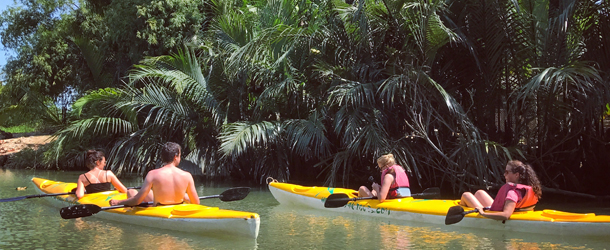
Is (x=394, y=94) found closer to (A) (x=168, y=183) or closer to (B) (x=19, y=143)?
(A) (x=168, y=183)

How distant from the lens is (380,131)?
36.7 ft

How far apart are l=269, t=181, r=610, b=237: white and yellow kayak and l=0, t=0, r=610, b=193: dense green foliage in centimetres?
140

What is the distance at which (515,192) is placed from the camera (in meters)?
7.18

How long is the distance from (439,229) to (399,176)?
1.20m

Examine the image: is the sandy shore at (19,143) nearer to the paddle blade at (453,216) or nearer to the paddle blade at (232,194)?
the paddle blade at (232,194)

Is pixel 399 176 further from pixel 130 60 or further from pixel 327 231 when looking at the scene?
pixel 130 60

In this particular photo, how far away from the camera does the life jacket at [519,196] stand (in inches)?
282

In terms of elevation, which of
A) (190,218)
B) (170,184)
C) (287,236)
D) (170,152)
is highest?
(170,152)

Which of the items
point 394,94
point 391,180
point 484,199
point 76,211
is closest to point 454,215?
point 484,199

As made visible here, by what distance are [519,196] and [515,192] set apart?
5.5 inches

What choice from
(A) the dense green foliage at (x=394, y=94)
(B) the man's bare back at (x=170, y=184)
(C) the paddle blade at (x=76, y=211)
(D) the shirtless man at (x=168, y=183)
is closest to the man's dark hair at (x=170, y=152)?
(D) the shirtless man at (x=168, y=183)

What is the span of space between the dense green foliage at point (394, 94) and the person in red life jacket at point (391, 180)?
1.86 meters

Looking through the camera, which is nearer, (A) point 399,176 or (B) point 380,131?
(A) point 399,176

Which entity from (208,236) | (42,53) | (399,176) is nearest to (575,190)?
(399,176)
